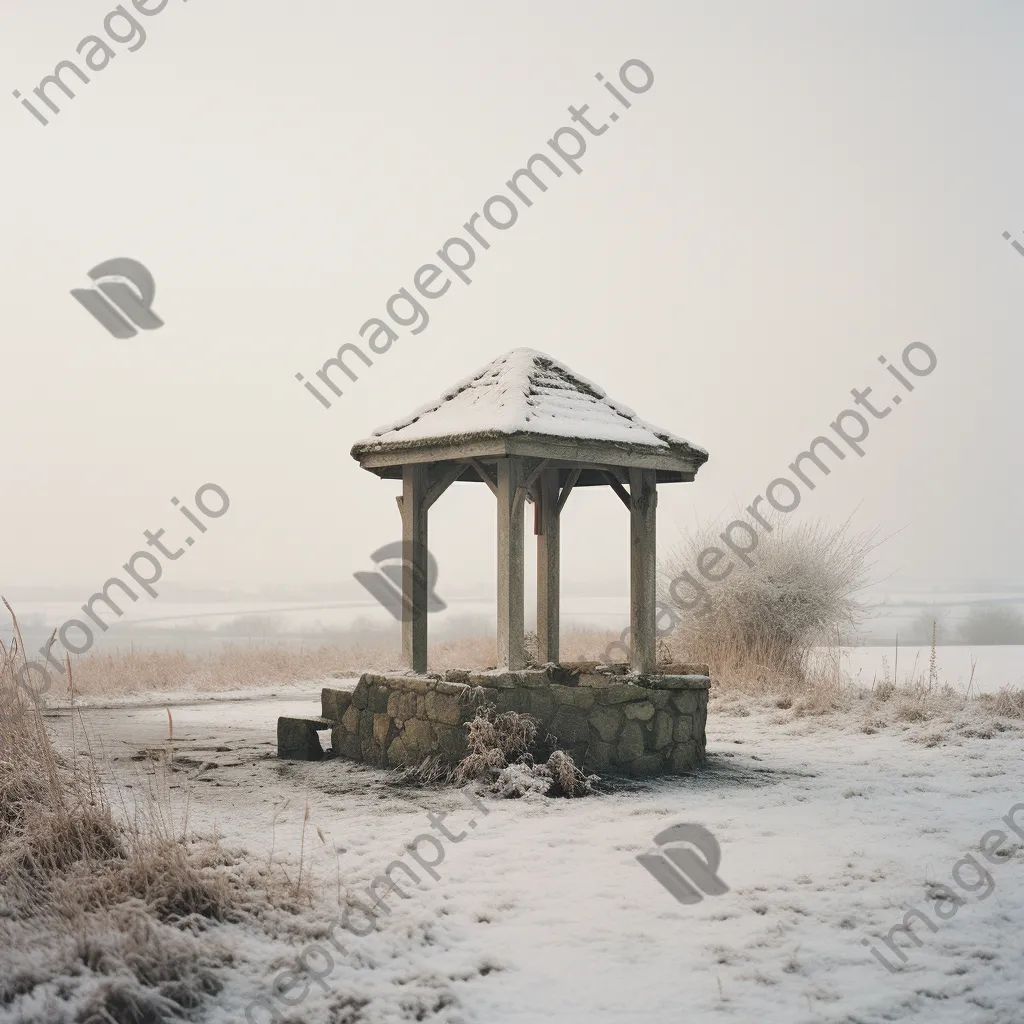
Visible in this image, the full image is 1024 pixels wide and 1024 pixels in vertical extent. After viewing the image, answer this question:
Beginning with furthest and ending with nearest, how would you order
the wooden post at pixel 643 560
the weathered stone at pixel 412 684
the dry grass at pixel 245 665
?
the dry grass at pixel 245 665
the wooden post at pixel 643 560
the weathered stone at pixel 412 684

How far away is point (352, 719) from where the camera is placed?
342 inches

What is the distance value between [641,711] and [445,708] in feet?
5.02

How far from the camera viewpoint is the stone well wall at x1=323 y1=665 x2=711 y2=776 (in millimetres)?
7711

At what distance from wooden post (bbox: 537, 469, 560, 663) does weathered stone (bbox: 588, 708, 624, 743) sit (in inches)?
80.5

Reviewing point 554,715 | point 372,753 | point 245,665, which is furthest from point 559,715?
point 245,665

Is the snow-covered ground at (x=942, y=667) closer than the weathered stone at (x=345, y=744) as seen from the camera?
No

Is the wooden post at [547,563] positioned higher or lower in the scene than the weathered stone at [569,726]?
higher

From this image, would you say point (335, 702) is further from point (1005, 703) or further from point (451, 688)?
point (1005, 703)

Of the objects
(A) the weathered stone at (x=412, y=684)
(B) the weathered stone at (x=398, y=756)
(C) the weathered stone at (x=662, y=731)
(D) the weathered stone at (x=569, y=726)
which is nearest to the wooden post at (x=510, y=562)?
(D) the weathered stone at (x=569, y=726)

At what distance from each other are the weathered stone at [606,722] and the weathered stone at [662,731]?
1.05 feet

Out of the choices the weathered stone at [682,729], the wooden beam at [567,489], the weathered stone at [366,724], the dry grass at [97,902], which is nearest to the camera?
the dry grass at [97,902]

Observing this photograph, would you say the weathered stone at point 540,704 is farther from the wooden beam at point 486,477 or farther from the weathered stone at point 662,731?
the wooden beam at point 486,477

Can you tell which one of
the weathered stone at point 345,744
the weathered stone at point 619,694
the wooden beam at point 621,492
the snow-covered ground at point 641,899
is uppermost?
the wooden beam at point 621,492

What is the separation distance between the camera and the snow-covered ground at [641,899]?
4.06m
